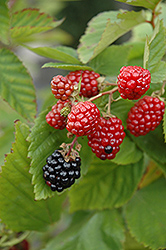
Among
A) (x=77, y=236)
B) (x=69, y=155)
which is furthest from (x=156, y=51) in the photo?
(x=77, y=236)

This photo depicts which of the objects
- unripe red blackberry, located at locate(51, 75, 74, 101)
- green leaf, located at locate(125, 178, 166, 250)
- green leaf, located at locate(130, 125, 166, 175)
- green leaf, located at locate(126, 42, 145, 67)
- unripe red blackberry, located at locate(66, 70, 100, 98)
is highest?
unripe red blackberry, located at locate(51, 75, 74, 101)

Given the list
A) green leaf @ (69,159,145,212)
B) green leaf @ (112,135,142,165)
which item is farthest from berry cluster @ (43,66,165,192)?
green leaf @ (69,159,145,212)

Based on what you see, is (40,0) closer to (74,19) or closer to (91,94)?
(91,94)

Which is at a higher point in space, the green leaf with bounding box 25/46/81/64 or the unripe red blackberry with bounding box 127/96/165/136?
the green leaf with bounding box 25/46/81/64

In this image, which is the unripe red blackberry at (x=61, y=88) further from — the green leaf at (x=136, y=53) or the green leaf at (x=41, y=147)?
the green leaf at (x=136, y=53)

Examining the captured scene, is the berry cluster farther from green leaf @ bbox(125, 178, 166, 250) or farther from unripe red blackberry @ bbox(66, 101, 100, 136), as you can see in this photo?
green leaf @ bbox(125, 178, 166, 250)

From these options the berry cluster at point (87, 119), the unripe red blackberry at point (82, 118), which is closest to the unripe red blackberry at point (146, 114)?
the berry cluster at point (87, 119)
